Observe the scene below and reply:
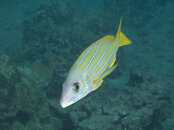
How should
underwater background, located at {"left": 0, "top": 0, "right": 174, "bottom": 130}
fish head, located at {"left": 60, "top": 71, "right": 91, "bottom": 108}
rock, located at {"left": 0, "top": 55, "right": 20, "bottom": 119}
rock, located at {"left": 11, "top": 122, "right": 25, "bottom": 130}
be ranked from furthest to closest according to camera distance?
underwater background, located at {"left": 0, "top": 0, "right": 174, "bottom": 130}, rock, located at {"left": 11, "top": 122, "right": 25, "bottom": 130}, rock, located at {"left": 0, "top": 55, "right": 20, "bottom": 119}, fish head, located at {"left": 60, "top": 71, "right": 91, "bottom": 108}

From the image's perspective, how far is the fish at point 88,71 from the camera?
178cm

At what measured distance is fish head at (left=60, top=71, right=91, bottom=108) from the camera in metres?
1.75

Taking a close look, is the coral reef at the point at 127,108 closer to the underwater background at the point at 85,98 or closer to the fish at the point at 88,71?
the underwater background at the point at 85,98

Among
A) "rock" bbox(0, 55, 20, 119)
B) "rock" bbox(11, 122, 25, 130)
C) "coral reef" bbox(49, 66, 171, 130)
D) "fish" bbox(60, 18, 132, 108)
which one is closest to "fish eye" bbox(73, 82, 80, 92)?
"fish" bbox(60, 18, 132, 108)

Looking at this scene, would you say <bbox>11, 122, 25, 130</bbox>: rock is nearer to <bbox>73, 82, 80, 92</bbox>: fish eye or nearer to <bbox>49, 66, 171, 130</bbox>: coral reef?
<bbox>49, 66, 171, 130</bbox>: coral reef

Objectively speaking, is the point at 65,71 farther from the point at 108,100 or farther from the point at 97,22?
the point at 97,22

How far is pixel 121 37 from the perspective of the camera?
8.05 feet

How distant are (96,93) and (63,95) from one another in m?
3.32

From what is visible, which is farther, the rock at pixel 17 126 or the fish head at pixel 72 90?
the rock at pixel 17 126

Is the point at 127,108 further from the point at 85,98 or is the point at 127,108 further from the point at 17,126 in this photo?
the point at 17,126

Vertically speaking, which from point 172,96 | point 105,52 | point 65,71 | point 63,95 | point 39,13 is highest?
point 39,13

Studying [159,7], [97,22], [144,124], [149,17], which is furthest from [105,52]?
[159,7]

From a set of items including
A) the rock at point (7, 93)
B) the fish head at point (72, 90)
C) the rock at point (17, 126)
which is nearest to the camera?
the fish head at point (72, 90)

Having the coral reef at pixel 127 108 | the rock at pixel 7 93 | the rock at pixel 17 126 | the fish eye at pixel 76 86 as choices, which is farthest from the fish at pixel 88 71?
the rock at pixel 17 126
